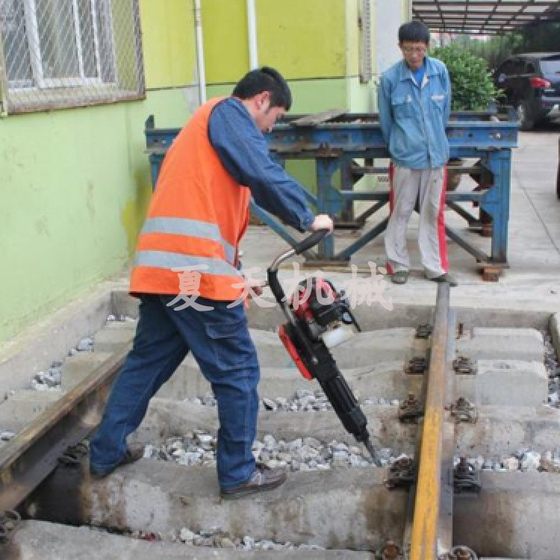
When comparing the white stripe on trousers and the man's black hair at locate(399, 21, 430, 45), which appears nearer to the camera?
the man's black hair at locate(399, 21, 430, 45)

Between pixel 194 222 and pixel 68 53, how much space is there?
340cm

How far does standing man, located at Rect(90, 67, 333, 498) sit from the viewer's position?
3229 mm

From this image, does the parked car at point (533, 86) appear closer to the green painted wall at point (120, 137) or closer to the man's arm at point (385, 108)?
the green painted wall at point (120, 137)

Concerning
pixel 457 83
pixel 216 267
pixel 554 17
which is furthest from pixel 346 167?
pixel 554 17

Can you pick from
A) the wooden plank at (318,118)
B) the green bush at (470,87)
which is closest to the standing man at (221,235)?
the wooden plank at (318,118)

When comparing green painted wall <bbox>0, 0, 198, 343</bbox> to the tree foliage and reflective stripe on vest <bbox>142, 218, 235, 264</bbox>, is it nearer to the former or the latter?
reflective stripe on vest <bbox>142, 218, 235, 264</bbox>

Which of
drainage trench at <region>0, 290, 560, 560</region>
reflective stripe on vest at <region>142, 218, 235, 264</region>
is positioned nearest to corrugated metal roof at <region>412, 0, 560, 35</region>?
drainage trench at <region>0, 290, 560, 560</region>

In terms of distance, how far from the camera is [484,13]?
93.0 ft

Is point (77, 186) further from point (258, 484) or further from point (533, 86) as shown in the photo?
point (533, 86)

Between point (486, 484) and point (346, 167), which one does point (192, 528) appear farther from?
point (346, 167)

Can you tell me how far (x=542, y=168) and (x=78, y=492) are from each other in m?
11.7

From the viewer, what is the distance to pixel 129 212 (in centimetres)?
693

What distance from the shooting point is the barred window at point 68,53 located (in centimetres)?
528

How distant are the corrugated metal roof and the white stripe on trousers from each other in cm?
1918
